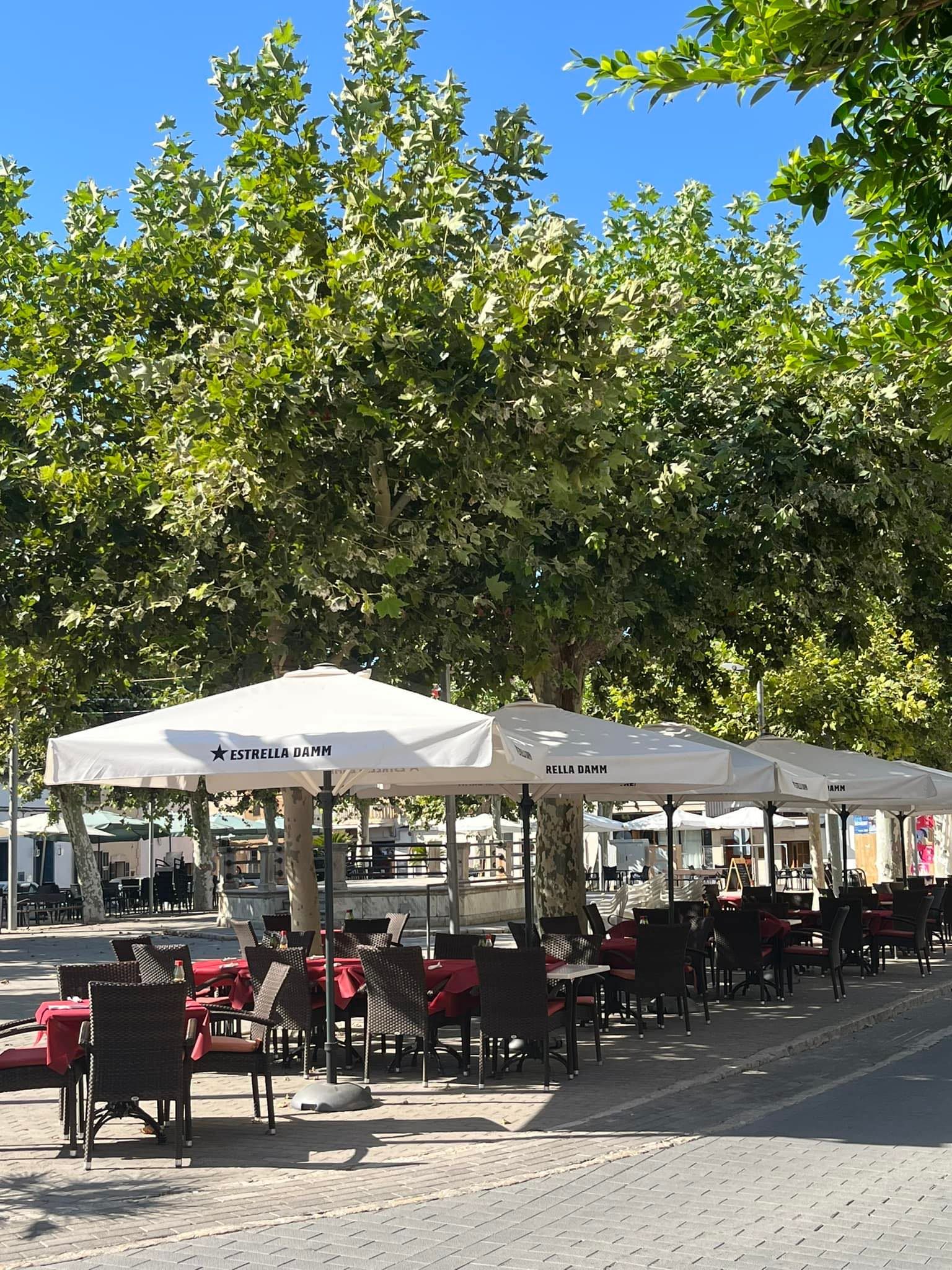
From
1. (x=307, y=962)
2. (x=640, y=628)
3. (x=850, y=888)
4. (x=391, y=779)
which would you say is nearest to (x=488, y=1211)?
(x=307, y=962)

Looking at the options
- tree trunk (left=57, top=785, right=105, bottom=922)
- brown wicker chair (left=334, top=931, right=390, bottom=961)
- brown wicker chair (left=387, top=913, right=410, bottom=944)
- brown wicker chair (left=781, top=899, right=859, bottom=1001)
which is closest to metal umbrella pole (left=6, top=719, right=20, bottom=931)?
tree trunk (left=57, top=785, right=105, bottom=922)

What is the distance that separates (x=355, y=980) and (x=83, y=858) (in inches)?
993

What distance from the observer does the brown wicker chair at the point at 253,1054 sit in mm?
9016

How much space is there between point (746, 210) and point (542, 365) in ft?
37.3

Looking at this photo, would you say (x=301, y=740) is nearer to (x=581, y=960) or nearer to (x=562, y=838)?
(x=581, y=960)

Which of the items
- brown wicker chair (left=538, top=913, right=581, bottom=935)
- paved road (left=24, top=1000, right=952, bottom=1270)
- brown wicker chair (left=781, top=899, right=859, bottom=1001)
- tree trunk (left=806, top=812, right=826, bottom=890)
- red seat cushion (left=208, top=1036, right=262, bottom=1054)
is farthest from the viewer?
tree trunk (left=806, top=812, right=826, bottom=890)

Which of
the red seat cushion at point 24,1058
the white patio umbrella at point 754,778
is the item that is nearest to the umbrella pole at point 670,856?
the white patio umbrella at point 754,778

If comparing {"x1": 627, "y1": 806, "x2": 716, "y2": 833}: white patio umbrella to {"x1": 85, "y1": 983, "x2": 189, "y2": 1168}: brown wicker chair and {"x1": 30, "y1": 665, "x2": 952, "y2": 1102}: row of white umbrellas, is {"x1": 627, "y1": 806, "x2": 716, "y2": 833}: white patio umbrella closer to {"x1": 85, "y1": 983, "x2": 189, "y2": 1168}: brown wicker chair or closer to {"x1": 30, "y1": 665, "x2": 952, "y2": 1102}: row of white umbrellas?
{"x1": 30, "y1": 665, "x2": 952, "y2": 1102}: row of white umbrellas

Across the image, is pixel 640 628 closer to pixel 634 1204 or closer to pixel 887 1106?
pixel 887 1106

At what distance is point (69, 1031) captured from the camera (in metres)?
8.76

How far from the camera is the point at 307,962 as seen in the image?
39.7ft

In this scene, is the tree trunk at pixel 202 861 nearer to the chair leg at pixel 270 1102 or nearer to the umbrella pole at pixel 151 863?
the umbrella pole at pixel 151 863

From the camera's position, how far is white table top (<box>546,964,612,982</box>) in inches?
420

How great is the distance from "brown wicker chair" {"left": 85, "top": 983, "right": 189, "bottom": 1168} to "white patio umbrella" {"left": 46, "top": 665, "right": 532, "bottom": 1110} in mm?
1430
